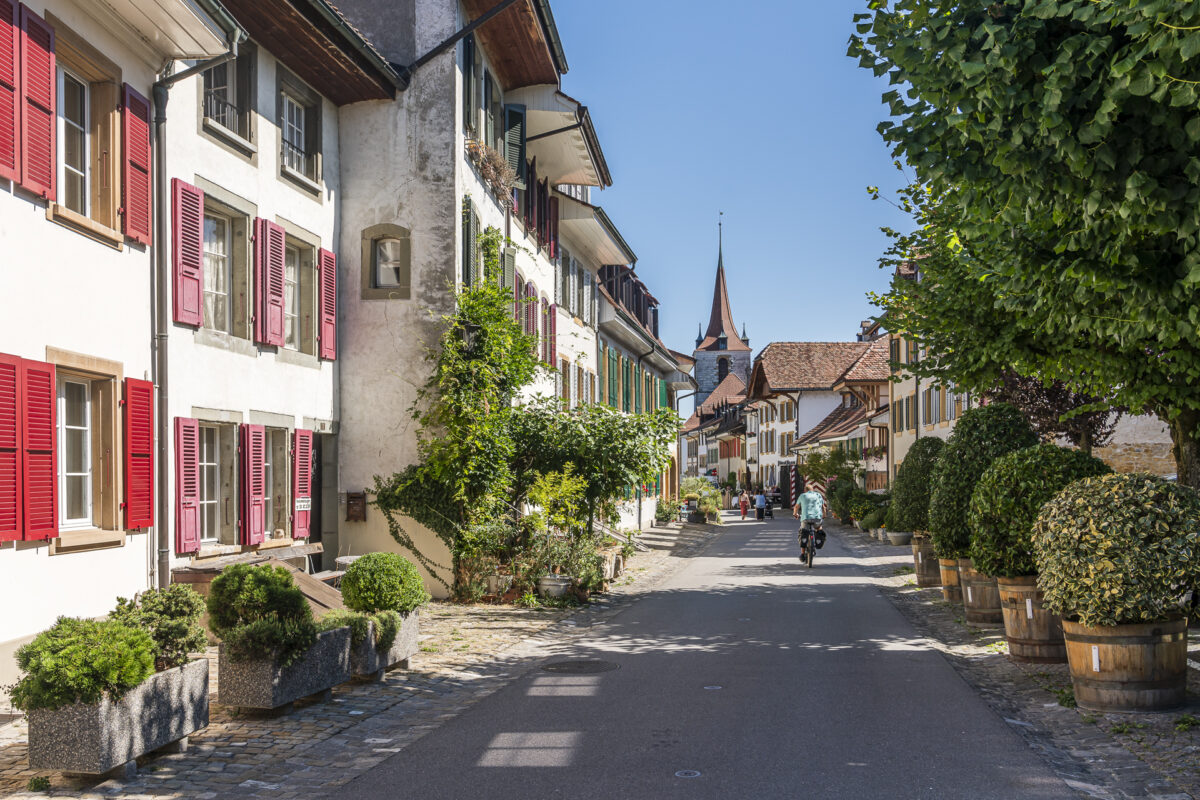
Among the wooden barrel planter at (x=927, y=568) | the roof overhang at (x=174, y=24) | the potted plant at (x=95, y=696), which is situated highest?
the roof overhang at (x=174, y=24)

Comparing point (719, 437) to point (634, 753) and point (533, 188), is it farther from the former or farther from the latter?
point (634, 753)

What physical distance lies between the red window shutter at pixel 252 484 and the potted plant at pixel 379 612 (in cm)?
363

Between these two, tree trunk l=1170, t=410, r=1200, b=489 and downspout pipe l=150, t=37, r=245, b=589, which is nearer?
downspout pipe l=150, t=37, r=245, b=589

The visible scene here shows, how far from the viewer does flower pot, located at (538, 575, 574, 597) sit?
51.2ft

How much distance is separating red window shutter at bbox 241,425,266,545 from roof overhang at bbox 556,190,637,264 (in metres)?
11.0

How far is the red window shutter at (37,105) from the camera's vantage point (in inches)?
335

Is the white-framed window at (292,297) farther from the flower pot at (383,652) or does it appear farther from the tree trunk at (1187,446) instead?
the tree trunk at (1187,446)

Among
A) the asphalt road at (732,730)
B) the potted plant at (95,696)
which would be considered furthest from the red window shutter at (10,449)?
the asphalt road at (732,730)

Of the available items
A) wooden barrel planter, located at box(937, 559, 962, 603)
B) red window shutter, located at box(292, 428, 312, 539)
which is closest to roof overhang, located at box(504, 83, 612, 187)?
red window shutter, located at box(292, 428, 312, 539)

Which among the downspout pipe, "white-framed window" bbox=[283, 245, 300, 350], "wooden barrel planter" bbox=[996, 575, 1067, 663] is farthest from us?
"white-framed window" bbox=[283, 245, 300, 350]

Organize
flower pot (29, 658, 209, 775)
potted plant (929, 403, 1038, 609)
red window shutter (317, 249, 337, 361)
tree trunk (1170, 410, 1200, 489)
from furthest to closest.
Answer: red window shutter (317, 249, 337, 361), potted plant (929, 403, 1038, 609), tree trunk (1170, 410, 1200, 489), flower pot (29, 658, 209, 775)

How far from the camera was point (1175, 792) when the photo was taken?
612 centimetres

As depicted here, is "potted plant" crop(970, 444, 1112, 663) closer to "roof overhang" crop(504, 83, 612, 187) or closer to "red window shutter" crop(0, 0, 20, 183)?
"red window shutter" crop(0, 0, 20, 183)

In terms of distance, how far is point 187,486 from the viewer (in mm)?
11531
